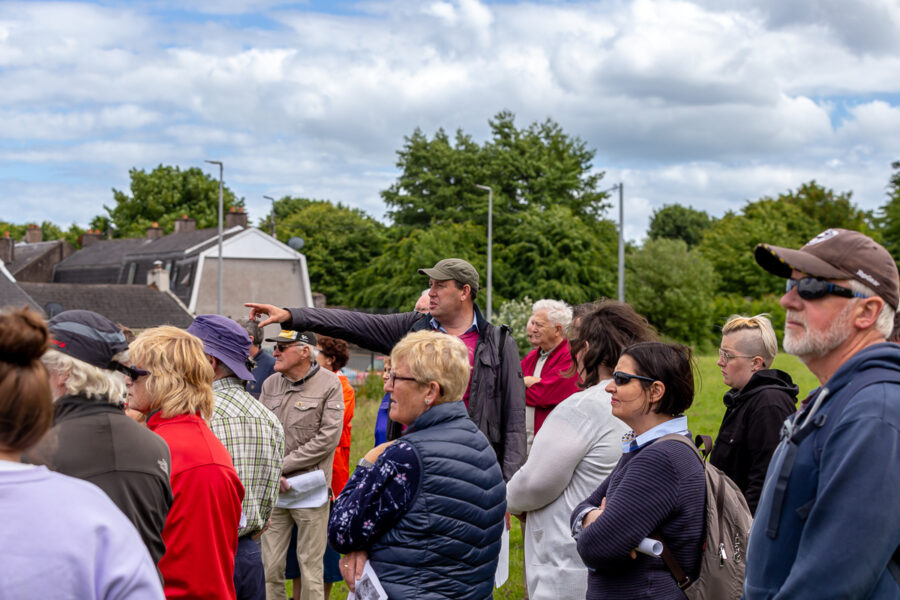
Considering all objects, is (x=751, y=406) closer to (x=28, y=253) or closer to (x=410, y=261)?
(x=410, y=261)

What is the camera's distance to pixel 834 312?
2480 mm

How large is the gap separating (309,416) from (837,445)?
4.86m

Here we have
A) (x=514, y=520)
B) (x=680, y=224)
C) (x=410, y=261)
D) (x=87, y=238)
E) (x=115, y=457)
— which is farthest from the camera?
(x=680, y=224)

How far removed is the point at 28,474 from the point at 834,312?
2092 millimetres

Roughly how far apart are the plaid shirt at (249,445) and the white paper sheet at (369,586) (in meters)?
1.18

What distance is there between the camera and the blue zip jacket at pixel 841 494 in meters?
2.15

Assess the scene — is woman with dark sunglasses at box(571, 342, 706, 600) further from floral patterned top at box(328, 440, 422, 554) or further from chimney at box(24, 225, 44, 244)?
chimney at box(24, 225, 44, 244)

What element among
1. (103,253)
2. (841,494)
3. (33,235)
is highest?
(33,235)

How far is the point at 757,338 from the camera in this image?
5.04 meters

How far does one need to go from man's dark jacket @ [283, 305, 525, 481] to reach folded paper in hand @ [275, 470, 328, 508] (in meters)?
1.66

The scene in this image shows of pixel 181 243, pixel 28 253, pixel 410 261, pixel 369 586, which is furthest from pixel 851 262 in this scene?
pixel 28 253

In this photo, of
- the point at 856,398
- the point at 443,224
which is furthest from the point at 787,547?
the point at 443,224

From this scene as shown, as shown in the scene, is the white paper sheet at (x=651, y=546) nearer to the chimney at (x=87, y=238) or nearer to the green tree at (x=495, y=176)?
the green tree at (x=495, y=176)

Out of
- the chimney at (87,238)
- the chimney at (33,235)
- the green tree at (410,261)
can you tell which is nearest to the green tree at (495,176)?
the green tree at (410,261)
